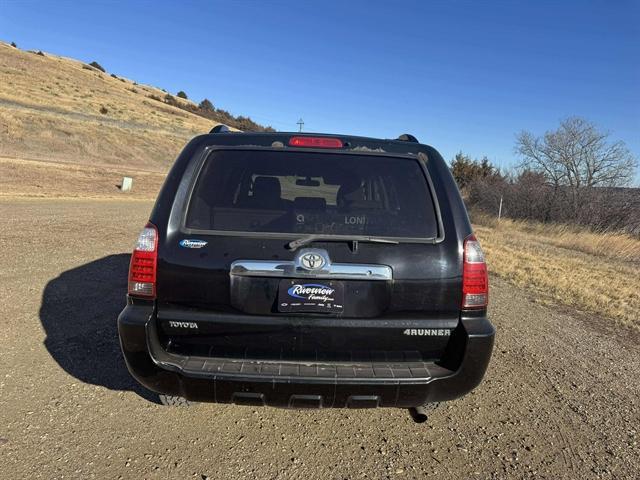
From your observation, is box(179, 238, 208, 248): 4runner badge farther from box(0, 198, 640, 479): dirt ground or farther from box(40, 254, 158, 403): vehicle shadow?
box(40, 254, 158, 403): vehicle shadow

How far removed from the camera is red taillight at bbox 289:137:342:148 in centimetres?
267

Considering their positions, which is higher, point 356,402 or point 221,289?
point 221,289

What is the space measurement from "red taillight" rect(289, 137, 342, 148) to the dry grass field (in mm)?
4817

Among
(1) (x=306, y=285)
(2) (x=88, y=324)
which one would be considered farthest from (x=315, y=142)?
(2) (x=88, y=324)

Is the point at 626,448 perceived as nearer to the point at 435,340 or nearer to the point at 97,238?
the point at 435,340

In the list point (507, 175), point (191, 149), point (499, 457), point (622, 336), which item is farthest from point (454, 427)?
point (507, 175)

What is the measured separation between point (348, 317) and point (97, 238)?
25.0 ft

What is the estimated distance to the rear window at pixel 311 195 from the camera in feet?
7.93

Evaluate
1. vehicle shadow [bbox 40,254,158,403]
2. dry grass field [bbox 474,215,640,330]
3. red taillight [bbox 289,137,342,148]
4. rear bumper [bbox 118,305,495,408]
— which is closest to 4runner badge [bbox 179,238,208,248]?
rear bumper [bbox 118,305,495,408]

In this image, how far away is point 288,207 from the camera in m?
2.56

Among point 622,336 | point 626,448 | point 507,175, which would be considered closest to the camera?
point 626,448

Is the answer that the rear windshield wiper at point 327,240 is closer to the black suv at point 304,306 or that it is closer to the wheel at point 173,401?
the black suv at point 304,306

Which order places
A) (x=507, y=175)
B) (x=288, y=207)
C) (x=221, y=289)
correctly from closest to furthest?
(x=221, y=289) → (x=288, y=207) → (x=507, y=175)

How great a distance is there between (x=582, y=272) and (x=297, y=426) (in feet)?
26.3
